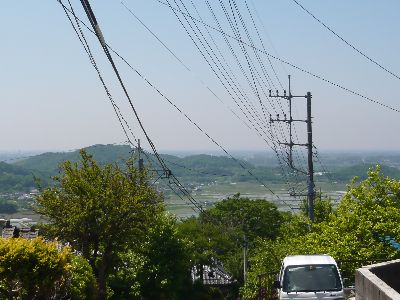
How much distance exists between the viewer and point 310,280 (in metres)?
15.2

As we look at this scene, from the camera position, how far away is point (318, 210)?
44.2 metres

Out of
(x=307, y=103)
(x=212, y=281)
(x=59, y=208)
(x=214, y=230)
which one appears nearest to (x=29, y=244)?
(x=59, y=208)

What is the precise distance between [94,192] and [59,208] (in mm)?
1596

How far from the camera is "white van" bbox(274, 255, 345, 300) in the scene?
1476cm

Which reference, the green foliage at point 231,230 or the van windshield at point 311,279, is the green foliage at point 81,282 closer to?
the van windshield at point 311,279

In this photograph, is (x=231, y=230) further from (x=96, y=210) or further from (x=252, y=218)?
(x=96, y=210)

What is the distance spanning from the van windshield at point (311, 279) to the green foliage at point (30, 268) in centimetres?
582

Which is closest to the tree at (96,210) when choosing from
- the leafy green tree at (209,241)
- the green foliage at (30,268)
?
the green foliage at (30,268)

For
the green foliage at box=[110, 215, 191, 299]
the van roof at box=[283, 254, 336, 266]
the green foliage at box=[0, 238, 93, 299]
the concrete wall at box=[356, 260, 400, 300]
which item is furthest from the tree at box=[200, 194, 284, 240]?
the concrete wall at box=[356, 260, 400, 300]

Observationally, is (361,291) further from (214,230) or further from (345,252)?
(214,230)

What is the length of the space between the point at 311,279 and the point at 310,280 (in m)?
0.04

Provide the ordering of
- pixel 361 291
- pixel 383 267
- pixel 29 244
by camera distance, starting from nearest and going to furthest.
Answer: pixel 361 291, pixel 383 267, pixel 29 244

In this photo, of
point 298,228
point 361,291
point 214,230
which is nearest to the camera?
point 361,291

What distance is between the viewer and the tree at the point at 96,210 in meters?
26.2
